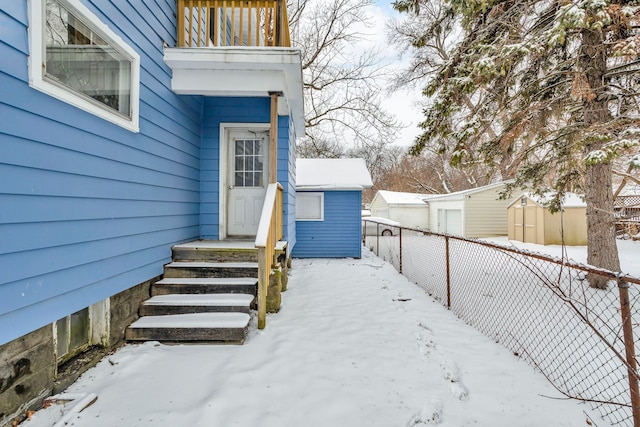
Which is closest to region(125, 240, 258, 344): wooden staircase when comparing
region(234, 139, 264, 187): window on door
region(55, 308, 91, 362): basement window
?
region(55, 308, 91, 362): basement window

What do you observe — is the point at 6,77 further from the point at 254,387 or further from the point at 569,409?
the point at 569,409

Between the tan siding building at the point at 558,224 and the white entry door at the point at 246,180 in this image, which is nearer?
the white entry door at the point at 246,180

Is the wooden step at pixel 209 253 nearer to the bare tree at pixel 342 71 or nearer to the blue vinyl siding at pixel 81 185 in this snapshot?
the blue vinyl siding at pixel 81 185

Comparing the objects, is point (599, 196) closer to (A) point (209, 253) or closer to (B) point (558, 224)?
(A) point (209, 253)

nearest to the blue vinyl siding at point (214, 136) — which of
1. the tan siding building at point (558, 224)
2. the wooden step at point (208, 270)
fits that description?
the wooden step at point (208, 270)

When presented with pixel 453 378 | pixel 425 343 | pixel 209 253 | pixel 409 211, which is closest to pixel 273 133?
pixel 209 253

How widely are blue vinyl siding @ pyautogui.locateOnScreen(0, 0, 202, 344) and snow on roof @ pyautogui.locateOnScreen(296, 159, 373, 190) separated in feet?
18.8

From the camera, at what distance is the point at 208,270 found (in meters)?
3.92

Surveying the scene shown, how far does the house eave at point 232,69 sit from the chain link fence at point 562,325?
3.26m

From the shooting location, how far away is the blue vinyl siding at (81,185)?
1931mm

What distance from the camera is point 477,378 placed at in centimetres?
261

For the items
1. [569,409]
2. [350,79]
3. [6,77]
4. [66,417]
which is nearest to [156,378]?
[66,417]

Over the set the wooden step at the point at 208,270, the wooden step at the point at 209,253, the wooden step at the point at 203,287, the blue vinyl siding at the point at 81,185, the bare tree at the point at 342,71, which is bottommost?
the wooden step at the point at 203,287

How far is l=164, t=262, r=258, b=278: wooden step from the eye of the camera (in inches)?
153
